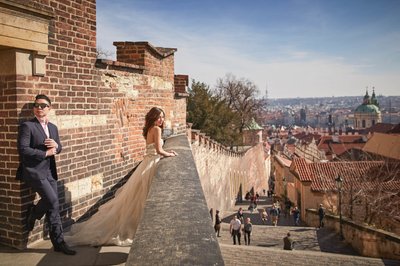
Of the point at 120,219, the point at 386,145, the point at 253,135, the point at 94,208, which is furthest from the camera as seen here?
the point at 253,135

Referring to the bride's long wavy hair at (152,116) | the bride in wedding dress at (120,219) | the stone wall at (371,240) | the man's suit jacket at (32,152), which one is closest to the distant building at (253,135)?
the stone wall at (371,240)

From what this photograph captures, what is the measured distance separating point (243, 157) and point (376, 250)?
1770cm

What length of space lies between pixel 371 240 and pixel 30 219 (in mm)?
14285

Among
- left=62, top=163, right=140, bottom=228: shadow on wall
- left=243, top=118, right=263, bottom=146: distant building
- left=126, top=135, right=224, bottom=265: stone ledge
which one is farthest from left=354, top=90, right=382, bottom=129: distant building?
left=126, top=135, right=224, bottom=265: stone ledge

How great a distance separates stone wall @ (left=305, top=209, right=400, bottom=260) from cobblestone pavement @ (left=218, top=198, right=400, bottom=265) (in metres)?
0.40

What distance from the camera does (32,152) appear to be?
333 centimetres

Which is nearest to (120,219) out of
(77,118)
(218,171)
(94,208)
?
(94,208)

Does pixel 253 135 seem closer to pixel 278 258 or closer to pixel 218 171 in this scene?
pixel 218 171

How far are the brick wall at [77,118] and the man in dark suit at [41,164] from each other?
13.1 inches

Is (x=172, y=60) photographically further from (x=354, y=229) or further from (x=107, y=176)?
(x=354, y=229)

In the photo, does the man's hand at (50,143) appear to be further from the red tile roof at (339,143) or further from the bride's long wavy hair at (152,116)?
the red tile roof at (339,143)

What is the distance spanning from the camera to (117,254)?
337 centimetres

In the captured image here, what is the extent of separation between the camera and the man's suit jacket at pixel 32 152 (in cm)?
334

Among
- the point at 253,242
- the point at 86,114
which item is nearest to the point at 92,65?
the point at 86,114
